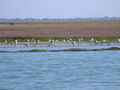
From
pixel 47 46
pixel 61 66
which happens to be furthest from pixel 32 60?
pixel 47 46

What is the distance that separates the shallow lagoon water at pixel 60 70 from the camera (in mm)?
21516

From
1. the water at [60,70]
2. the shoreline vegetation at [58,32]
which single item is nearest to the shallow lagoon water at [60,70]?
the water at [60,70]

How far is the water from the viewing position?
847 inches

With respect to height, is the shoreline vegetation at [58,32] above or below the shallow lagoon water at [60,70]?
above

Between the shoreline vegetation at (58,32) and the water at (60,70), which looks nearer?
the water at (60,70)

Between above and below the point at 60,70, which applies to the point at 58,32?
above

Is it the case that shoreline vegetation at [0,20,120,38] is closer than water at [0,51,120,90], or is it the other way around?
water at [0,51,120,90]

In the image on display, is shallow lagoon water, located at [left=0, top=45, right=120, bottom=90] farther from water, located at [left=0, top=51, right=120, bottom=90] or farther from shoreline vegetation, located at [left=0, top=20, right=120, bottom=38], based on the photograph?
shoreline vegetation, located at [left=0, top=20, right=120, bottom=38]

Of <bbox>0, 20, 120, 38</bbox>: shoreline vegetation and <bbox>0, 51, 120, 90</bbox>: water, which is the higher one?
<bbox>0, 20, 120, 38</bbox>: shoreline vegetation

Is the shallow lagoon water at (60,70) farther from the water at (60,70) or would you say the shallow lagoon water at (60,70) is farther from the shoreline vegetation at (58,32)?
the shoreline vegetation at (58,32)

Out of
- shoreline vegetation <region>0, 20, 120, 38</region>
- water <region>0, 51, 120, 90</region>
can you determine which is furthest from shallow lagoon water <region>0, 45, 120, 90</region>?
shoreline vegetation <region>0, 20, 120, 38</region>

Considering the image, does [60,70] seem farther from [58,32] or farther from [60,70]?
[58,32]

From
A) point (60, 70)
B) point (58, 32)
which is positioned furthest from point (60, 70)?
point (58, 32)

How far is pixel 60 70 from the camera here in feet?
86.1
